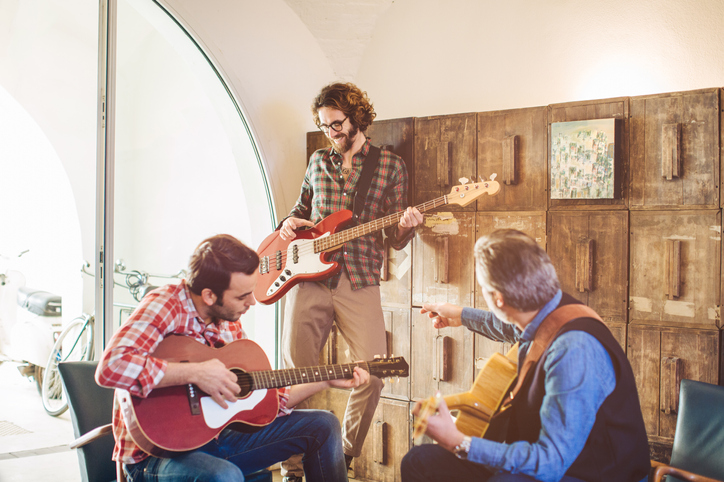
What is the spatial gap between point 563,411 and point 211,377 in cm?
Result: 109

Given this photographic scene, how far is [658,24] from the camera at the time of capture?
2965 mm

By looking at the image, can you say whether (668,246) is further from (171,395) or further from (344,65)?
(344,65)

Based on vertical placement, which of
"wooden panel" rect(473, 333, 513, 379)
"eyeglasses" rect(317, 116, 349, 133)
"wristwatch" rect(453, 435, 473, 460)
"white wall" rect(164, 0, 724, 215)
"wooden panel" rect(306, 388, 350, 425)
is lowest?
"wooden panel" rect(306, 388, 350, 425)

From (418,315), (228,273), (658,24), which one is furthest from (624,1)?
(228,273)

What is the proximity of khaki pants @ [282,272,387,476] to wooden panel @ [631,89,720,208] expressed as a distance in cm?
143

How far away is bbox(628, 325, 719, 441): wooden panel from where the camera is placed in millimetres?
2432

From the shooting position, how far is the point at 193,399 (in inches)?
69.4

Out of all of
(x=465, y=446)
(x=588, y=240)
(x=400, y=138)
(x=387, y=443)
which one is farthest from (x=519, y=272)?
(x=387, y=443)

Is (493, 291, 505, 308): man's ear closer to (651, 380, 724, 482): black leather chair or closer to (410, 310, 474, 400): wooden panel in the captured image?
(651, 380, 724, 482): black leather chair

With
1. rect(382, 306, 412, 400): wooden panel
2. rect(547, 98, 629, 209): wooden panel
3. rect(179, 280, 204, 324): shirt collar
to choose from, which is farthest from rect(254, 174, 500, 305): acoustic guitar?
rect(179, 280, 204, 324): shirt collar

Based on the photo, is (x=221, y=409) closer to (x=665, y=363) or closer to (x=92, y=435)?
(x=92, y=435)

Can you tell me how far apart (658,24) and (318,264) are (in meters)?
2.31

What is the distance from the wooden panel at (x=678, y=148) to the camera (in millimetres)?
2420

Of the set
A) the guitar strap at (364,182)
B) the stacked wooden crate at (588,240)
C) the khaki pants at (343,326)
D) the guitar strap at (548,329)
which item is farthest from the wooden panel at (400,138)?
the guitar strap at (548,329)
